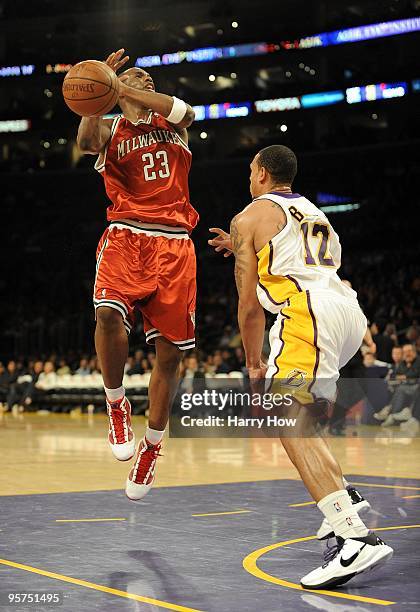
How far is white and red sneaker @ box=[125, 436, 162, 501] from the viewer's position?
5.18m

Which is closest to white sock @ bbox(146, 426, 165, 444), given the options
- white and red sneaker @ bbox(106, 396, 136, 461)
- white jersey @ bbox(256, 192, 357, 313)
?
white and red sneaker @ bbox(106, 396, 136, 461)

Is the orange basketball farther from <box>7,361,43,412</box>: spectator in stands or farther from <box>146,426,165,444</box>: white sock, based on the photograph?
<box>7,361,43,412</box>: spectator in stands

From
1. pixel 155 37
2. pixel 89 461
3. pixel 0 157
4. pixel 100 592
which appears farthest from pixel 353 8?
pixel 100 592

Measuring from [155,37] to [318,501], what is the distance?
96.1 feet

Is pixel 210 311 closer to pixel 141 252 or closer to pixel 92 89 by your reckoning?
pixel 141 252

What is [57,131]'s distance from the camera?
29984 mm

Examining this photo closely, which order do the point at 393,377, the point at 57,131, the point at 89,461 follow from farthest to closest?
1. the point at 57,131
2. the point at 393,377
3. the point at 89,461

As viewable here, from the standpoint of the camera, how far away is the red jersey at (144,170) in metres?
5.14

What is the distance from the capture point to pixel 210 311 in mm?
23125

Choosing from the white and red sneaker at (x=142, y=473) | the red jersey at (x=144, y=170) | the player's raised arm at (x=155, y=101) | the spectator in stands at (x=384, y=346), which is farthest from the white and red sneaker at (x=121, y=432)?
the spectator in stands at (x=384, y=346)

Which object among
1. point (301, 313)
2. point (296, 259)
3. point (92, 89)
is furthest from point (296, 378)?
point (92, 89)

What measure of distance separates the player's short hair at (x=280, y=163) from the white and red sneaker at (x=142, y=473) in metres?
1.81

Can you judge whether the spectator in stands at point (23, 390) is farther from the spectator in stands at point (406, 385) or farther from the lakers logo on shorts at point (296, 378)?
the lakers logo on shorts at point (296, 378)

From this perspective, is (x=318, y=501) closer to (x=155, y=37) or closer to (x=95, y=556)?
Answer: (x=95, y=556)
